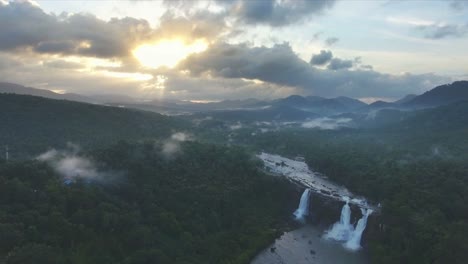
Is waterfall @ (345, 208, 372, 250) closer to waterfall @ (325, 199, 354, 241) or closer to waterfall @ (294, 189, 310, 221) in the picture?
waterfall @ (325, 199, 354, 241)

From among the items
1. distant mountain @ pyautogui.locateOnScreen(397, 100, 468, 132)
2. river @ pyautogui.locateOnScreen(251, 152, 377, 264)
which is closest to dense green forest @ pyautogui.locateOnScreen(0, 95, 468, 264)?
river @ pyautogui.locateOnScreen(251, 152, 377, 264)

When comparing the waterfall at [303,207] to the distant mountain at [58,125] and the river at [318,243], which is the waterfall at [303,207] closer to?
the river at [318,243]

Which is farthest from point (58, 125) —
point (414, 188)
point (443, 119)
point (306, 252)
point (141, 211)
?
point (443, 119)

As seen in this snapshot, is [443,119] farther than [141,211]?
Yes

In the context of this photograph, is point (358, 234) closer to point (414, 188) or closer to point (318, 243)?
point (318, 243)

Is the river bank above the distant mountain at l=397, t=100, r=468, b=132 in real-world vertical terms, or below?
below

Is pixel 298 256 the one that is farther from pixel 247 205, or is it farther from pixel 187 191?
pixel 187 191

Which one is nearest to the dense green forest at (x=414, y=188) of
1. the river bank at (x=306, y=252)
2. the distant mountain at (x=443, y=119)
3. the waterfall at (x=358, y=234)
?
the waterfall at (x=358, y=234)
